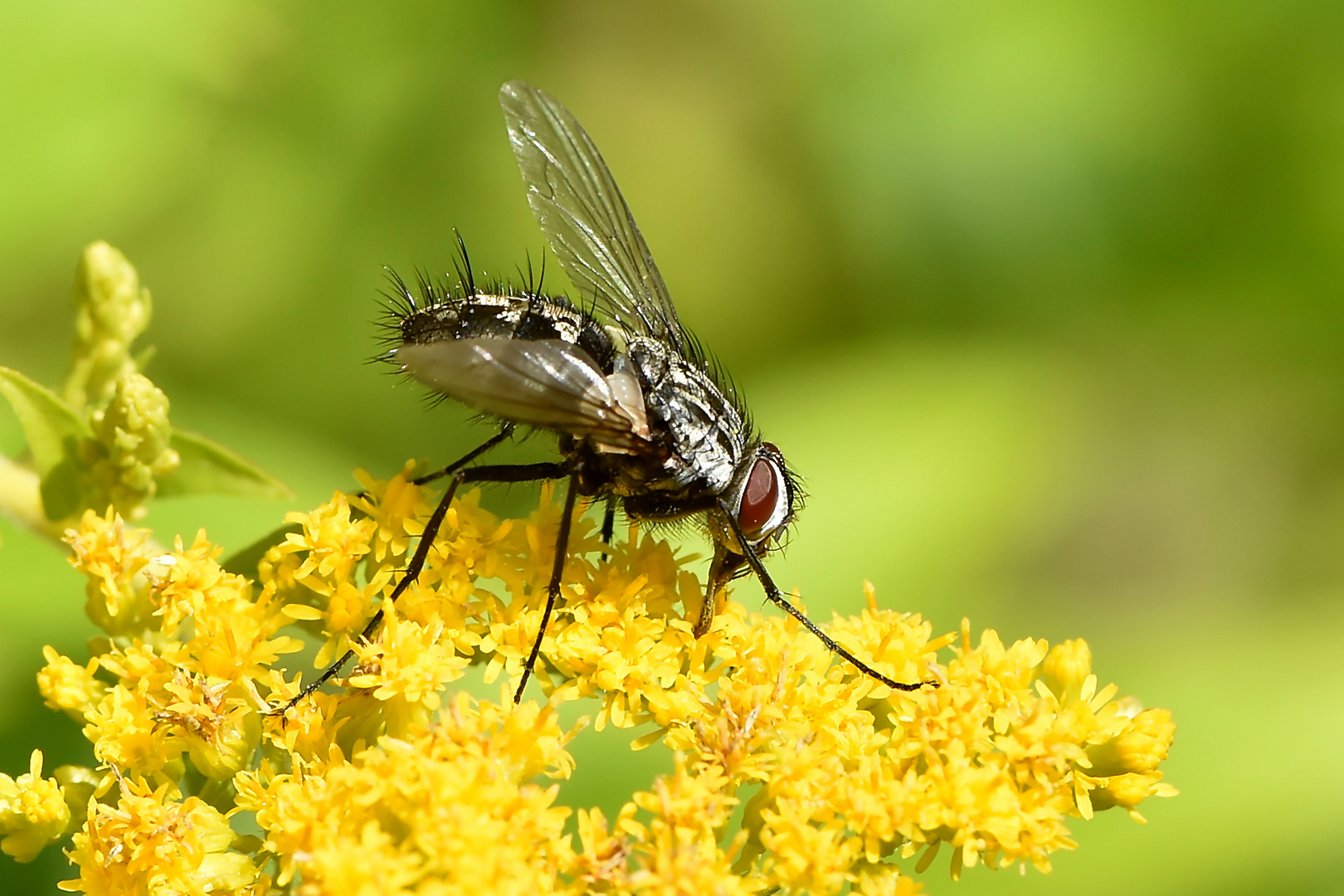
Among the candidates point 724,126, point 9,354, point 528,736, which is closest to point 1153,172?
point 724,126

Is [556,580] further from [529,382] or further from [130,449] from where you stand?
[130,449]

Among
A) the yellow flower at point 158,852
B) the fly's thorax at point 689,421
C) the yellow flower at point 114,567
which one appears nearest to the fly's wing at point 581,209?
the fly's thorax at point 689,421

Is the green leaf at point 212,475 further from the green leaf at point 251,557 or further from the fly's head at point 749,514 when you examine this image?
the fly's head at point 749,514

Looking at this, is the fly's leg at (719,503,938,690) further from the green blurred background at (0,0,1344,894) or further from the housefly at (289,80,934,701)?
the green blurred background at (0,0,1344,894)

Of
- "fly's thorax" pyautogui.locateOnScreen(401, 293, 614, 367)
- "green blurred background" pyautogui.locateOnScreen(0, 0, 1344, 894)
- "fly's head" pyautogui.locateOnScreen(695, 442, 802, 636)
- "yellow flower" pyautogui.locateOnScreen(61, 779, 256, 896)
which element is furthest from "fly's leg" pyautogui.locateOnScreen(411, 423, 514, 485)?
"green blurred background" pyautogui.locateOnScreen(0, 0, 1344, 894)

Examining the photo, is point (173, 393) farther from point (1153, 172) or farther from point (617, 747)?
point (1153, 172)

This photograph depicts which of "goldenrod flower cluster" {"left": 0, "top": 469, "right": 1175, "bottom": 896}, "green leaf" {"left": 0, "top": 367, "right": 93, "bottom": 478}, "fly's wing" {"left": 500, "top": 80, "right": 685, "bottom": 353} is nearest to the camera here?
"goldenrod flower cluster" {"left": 0, "top": 469, "right": 1175, "bottom": 896}
